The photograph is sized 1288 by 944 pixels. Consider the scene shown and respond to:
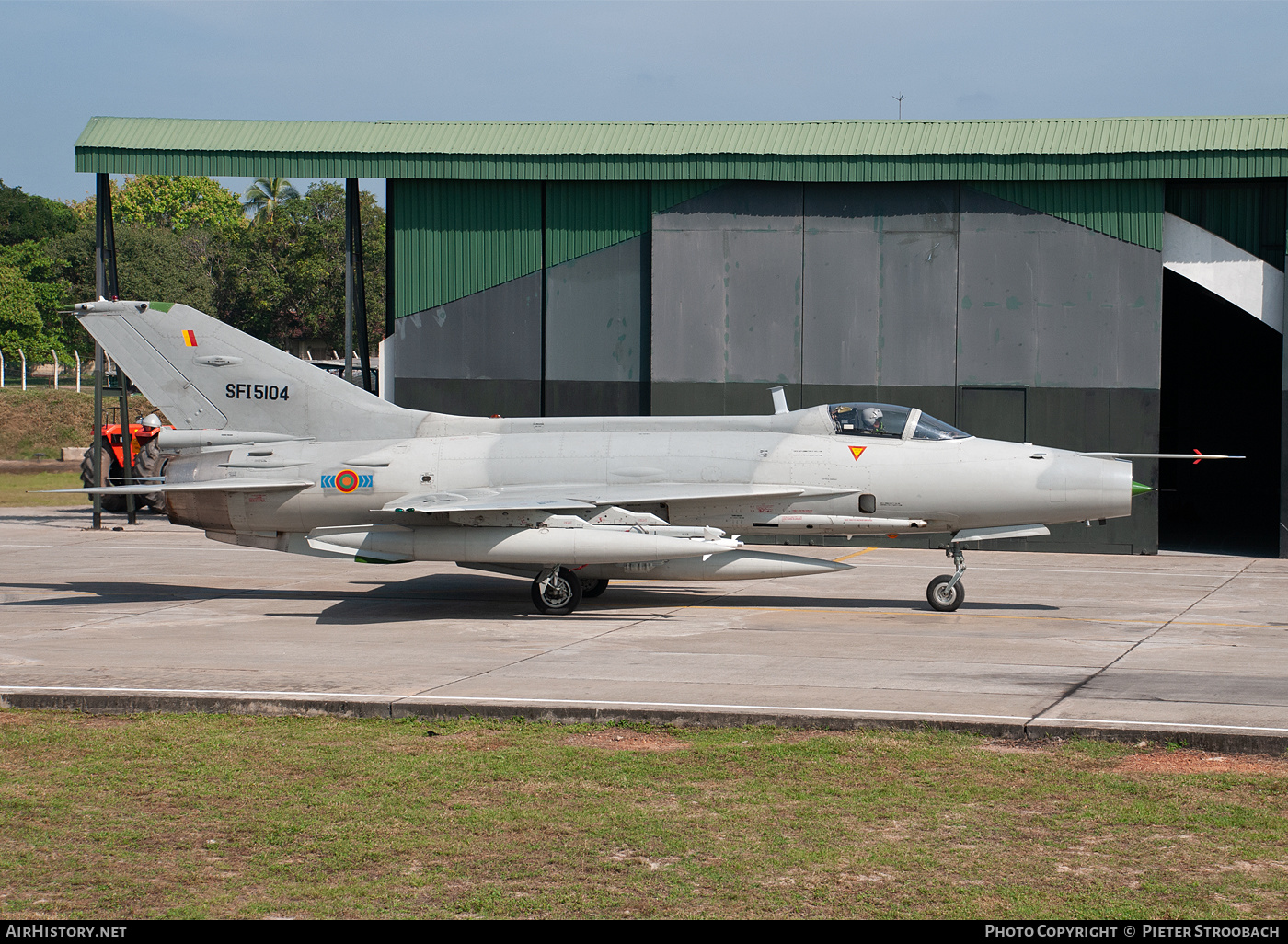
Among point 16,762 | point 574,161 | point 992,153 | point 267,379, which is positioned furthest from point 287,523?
point 992,153

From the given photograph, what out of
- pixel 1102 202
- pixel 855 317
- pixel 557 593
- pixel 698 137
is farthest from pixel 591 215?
pixel 557 593

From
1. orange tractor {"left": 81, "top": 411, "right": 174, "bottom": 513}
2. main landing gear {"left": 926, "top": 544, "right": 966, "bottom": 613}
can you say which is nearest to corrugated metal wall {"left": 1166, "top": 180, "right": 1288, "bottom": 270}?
main landing gear {"left": 926, "top": 544, "right": 966, "bottom": 613}

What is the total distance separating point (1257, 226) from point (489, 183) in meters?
16.6

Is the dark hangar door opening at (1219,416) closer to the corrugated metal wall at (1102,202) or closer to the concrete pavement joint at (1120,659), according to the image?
the corrugated metal wall at (1102,202)

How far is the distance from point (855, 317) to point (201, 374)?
46.3 ft

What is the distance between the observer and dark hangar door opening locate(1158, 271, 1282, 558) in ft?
96.6

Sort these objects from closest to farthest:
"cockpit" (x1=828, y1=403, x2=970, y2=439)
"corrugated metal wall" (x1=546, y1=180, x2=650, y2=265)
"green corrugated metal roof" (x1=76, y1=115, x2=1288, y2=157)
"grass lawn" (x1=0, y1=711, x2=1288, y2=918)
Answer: "grass lawn" (x1=0, y1=711, x2=1288, y2=918) < "cockpit" (x1=828, y1=403, x2=970, y2=439) < "green corrugated metal roof" (x1=76, y1=115, x2=1288, y2=157) < "corrugated metal wall" (x1=546, y1=180, x2=650, y2=265)

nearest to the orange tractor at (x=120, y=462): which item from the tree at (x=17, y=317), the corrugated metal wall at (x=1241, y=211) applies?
the corrugated metal wall at (x=1241, y=211)

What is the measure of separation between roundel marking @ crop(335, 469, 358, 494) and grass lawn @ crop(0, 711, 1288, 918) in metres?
6.67

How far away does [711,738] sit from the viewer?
8.95 m

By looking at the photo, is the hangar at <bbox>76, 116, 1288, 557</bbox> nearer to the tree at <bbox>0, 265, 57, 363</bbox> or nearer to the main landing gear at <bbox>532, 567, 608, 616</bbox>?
the main landing gear at <bbox>532, 567, 608, 616</bbox>

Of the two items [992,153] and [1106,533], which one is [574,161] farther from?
[1106,533]

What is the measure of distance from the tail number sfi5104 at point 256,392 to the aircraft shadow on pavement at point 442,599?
9.58 ft

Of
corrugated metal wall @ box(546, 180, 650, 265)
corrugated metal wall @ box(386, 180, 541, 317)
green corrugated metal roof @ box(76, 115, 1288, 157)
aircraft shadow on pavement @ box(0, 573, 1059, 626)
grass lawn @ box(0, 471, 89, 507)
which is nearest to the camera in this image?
aircraft shadow on pavement @ box(0, 573, 1059, 626)
